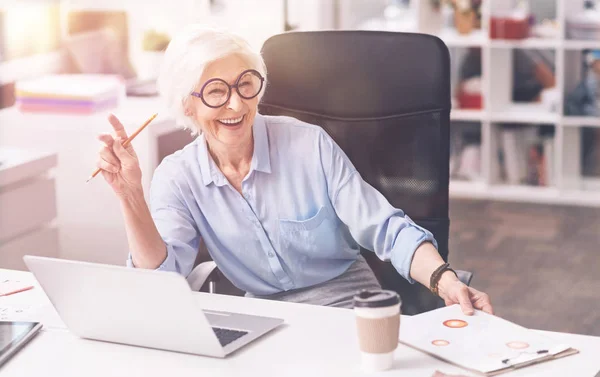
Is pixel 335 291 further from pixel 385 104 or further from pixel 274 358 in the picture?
pixel 274 358

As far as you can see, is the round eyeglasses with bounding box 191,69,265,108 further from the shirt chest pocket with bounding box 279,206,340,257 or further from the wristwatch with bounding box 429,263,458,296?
the wristwatch with bounding box 429,263,458,296

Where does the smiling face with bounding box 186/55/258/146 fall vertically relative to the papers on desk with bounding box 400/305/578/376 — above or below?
above

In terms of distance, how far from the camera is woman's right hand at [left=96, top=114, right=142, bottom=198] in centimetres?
187

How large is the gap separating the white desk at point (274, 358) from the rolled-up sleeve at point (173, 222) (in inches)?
14.4

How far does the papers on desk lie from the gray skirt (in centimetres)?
45

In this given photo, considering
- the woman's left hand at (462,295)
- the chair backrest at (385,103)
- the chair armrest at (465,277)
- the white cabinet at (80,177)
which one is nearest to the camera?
the woman's left hand at (462,295)

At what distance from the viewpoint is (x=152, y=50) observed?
4070mm

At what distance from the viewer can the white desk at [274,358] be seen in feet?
4.94

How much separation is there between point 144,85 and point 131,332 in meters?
2.55

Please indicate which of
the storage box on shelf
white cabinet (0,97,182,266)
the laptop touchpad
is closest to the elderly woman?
the laptop touchpad

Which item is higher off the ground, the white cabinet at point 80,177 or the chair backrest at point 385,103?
the chair backrest at point 385,103

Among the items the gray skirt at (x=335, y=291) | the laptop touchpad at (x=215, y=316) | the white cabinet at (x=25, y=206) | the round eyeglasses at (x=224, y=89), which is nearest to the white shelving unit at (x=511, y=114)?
the white cabinet at (x=25, y=206)

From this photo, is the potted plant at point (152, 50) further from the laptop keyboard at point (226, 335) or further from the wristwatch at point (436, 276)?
the laptop keyboard at point (226, 335)

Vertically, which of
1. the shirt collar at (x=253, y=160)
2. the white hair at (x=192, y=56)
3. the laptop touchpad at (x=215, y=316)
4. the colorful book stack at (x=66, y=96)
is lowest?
the laptop touchpad at (x=215, y=316)
